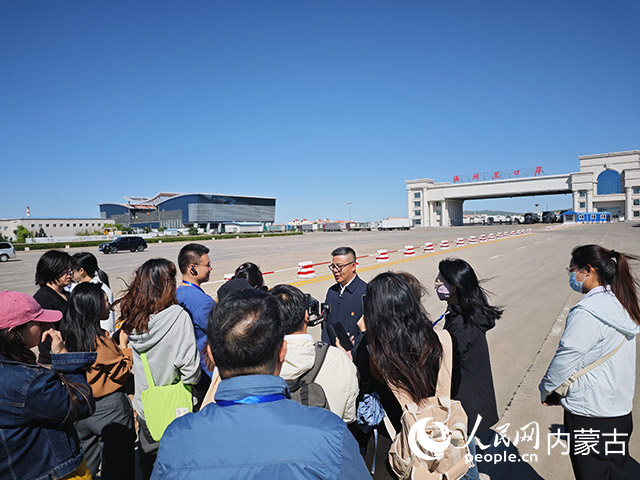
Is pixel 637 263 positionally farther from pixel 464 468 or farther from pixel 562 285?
pixel 464 468

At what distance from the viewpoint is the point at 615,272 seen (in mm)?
2738

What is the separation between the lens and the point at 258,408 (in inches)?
48.6

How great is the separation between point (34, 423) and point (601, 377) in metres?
3.21

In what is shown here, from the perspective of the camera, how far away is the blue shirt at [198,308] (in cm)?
355

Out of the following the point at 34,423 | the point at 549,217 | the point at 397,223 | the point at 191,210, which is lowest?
the point at 34,423

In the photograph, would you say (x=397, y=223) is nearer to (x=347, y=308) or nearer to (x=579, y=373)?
(x=347, y=308)

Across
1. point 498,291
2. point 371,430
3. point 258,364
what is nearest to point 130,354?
point 371,430

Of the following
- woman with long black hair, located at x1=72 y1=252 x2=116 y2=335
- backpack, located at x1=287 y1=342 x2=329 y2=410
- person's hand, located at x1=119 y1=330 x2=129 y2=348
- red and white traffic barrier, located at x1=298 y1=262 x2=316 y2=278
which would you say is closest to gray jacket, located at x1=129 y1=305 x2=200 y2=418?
person's hand, located at x1=119 y1=330 x2=129 y2=348

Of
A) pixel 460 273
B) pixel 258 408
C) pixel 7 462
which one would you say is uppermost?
pixel 460 273

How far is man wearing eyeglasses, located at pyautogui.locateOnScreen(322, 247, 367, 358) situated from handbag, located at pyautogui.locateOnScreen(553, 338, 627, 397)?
1867mm

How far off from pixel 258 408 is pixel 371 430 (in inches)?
56.6

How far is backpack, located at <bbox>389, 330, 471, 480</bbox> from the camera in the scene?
6.78 ft

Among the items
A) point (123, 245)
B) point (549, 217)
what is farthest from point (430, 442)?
point (549, 217)

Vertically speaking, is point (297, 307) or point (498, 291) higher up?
point (297, 307)
